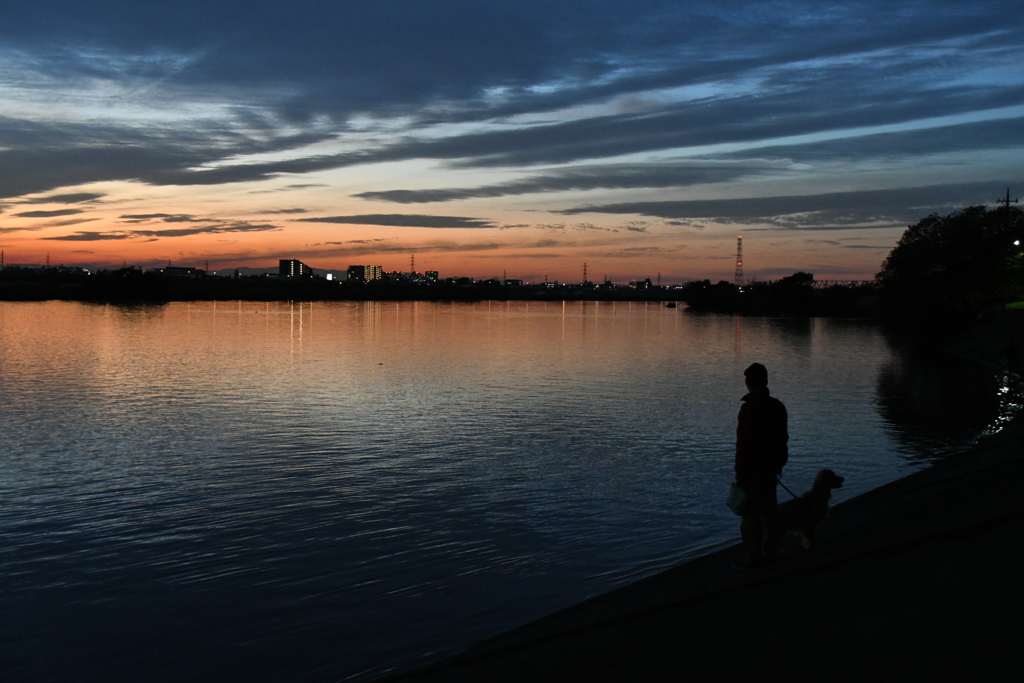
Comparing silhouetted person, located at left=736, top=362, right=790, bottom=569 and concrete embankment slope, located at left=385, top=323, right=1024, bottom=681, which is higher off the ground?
silhouetted person, located at left=736, top=362, right=790, bottom=569

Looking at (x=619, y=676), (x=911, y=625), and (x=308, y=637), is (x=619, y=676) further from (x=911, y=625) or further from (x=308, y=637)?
(x=308, y=637)

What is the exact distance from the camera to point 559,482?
1698 cm

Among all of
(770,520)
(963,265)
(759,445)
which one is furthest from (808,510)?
(963,265)

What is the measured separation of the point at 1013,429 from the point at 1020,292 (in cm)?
5946

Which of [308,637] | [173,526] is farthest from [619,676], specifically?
[173,526]

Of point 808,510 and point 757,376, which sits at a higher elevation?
point 757,376

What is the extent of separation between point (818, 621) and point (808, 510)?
232 centimetres

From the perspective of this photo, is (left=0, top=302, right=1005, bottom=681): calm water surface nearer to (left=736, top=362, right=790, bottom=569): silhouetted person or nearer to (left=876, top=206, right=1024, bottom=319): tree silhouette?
(left=736, top=362, right=790, bottom=569): silhouetted person

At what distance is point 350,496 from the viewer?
15492 mm

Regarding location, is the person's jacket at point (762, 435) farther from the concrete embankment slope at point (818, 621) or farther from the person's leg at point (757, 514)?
the concrete embankment slope at point (818, 621)

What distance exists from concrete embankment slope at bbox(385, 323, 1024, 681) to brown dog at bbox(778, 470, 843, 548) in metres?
0.29

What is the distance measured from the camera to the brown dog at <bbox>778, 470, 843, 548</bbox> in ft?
31.4

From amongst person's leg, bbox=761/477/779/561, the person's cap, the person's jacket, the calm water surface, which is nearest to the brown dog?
person's leg, bbox=761/477/779/561

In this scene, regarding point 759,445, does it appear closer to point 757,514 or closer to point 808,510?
point 757,514
